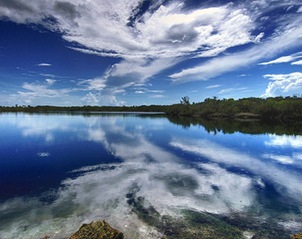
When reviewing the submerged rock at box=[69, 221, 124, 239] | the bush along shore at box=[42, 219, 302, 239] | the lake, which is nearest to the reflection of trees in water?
the lake

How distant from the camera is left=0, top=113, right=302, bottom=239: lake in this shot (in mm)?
9453

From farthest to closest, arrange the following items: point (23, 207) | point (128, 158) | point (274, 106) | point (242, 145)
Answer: point (274, 106)
point (242, 145)
point (128, 158)
point (23, 207)

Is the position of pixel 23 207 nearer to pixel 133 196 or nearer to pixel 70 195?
pixel 70 195

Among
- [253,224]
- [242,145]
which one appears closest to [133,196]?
[253,224]

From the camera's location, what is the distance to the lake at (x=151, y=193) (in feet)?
31.0

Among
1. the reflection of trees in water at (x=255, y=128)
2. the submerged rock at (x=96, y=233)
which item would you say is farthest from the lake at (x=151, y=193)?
the reflection of trees in water at (x=255, y=128)

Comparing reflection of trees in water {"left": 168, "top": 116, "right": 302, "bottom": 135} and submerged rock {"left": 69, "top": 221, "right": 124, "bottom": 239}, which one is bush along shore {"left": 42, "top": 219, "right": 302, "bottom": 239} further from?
reflection of trees in water {"left": 168, "top": 116, "right": 302, "bottom": 135}

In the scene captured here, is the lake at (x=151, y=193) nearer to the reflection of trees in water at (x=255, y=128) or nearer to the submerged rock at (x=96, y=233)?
the submerged rock at (x=96, y=233)

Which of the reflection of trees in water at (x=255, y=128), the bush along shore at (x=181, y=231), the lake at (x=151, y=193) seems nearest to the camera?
the bush along shore at (x=181, y=231)

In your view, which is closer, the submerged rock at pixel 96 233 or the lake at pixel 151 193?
the submerged rock at pixel 96 233

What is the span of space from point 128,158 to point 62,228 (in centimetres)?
1329

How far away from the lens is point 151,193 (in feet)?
43.6

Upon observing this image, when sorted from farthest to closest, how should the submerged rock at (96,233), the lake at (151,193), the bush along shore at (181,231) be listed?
the lake at (151,193) < the bush along shore at (181,231) < the submerged rock at (96,233)

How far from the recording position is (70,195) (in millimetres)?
12898
